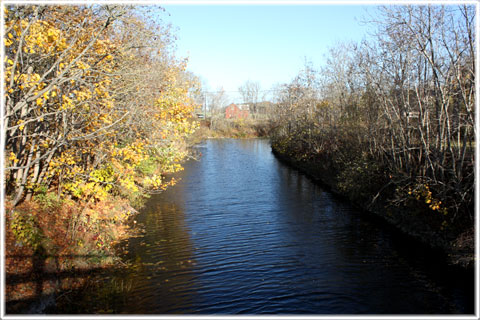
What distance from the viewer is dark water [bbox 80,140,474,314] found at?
8.48 meters

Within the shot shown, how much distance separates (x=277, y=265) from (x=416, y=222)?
5204 mm

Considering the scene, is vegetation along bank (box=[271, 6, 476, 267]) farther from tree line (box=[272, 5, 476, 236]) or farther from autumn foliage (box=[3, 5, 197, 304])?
autumn foliage (box=[3, 5, 197, 304])

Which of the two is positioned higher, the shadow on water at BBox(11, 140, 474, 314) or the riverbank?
the riverbank

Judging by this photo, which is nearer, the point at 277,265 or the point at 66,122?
the point at 66,122

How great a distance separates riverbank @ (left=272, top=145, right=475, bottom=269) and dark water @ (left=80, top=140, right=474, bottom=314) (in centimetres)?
45

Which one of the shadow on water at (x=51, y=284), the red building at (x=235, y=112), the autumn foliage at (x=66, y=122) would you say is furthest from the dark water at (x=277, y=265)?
the red building at (x=235, y=112)

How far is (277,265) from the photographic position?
34.7 ft

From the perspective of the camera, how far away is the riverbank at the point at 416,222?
1012cm

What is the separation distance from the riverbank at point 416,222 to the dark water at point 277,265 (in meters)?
0.45

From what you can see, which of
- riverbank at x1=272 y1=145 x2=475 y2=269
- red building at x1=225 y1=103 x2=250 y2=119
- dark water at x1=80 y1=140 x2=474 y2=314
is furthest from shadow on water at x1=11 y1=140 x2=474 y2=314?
red building at x1=225 y1=103 x2=250 y2=119

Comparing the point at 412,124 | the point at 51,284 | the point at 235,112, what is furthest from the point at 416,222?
the point at 235,112

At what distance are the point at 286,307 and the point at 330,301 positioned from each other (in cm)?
102

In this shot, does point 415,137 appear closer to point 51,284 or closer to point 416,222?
point 416,222

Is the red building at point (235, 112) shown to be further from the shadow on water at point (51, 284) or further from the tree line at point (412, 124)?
the shadow on water at point (51, 284)
